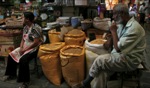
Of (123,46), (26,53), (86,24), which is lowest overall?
(26,53)

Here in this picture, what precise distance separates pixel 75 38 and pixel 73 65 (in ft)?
2.56

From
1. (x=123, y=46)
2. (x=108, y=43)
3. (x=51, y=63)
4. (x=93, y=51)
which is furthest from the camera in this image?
(x=51, y=63)

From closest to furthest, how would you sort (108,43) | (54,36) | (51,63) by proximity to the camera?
(108,43), (51,63), (54,36)

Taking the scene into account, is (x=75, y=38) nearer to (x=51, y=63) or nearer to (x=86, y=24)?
(x=86, y=24)

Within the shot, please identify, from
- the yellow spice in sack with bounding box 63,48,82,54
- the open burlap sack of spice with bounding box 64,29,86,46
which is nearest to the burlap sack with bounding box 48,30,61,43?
the open burlap sack of spice with bounding box 64,29,86,46

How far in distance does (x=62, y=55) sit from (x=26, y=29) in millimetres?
967

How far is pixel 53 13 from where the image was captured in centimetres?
557

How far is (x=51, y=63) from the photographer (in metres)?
3.66

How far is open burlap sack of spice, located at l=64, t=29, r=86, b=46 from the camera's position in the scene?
4.04m

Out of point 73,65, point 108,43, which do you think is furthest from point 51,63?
point 108,43

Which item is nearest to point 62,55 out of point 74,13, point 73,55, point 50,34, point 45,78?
point 73,55

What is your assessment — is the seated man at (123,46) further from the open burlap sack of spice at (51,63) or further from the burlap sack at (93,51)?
the open burlap sack of spice at (51,63)

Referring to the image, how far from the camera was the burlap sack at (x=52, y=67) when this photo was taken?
12.0ft

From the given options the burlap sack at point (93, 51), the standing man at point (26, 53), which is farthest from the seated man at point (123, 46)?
the standing man at point (26, 53)
